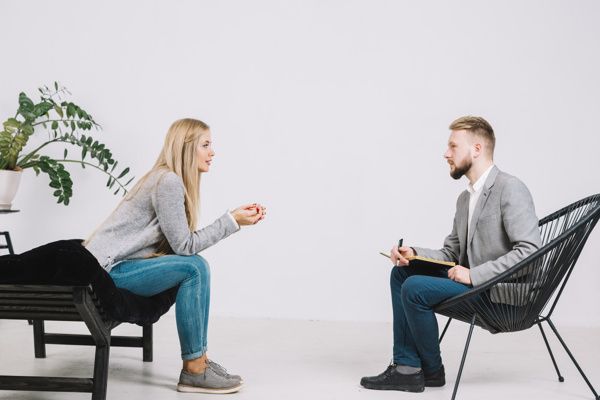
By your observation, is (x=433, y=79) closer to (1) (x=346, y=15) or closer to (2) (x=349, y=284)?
(1) (x=346, y=15)

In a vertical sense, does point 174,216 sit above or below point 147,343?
above

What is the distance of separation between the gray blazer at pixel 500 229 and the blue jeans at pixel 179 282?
1039 mm

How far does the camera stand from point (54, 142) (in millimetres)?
4992

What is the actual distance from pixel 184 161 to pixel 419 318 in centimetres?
110

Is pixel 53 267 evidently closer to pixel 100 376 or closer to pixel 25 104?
pixel 100 376

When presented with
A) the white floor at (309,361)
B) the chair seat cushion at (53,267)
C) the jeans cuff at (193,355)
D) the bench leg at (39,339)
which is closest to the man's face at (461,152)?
the white floor at (309,361)

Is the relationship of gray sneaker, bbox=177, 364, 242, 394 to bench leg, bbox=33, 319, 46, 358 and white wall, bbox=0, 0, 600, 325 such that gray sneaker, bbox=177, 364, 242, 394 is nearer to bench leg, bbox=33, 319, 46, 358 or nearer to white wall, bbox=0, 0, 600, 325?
bench leg, bbox=33, 319, 46, 358

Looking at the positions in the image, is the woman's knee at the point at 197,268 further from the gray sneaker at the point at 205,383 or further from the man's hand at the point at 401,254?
the man's hand at the point at 401,254

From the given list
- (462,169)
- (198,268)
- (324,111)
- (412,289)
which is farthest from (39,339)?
(324,111)

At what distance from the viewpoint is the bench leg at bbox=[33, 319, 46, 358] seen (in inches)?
133

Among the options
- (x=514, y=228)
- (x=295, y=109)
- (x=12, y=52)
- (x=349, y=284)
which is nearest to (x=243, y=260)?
(x=349, y=284)

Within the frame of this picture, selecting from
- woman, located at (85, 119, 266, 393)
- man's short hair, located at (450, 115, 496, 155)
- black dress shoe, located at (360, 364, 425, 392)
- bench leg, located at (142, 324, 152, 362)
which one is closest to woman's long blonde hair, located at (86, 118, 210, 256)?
woman, located at (85, 119, 266, 393)

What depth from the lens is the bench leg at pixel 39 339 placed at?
338 centimetres

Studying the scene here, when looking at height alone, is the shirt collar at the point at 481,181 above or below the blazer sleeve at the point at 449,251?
above
